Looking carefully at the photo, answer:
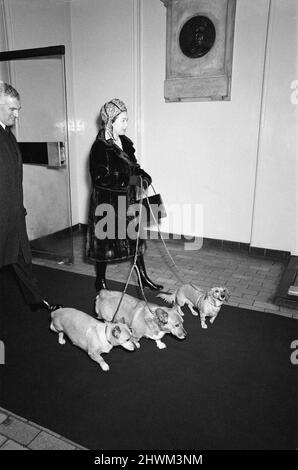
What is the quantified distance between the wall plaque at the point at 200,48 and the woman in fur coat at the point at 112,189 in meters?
2.25

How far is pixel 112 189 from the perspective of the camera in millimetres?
3752

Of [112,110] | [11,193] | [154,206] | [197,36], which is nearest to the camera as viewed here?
[11,193]

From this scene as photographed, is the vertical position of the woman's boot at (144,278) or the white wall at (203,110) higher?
the white wall at (203,110)

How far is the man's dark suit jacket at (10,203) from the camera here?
3143mm

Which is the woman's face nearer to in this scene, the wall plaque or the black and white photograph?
the black and white photograph

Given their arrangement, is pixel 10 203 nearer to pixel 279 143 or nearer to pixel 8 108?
pixel 8 108

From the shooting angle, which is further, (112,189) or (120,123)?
(112,189)

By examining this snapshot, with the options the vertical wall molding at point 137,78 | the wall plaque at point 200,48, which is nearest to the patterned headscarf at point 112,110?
the wall plaque at point 200,48

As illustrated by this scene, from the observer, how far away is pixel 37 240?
6168 mm

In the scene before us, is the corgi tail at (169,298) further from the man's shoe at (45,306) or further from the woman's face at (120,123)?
the woman's face at (120,123)

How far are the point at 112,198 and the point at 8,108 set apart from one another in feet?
4.27

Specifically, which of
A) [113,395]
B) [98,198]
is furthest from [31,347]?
[98,198]

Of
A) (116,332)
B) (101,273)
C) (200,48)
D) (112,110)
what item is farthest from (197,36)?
(116,332)

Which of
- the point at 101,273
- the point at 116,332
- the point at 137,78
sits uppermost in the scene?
the point at 137,78
